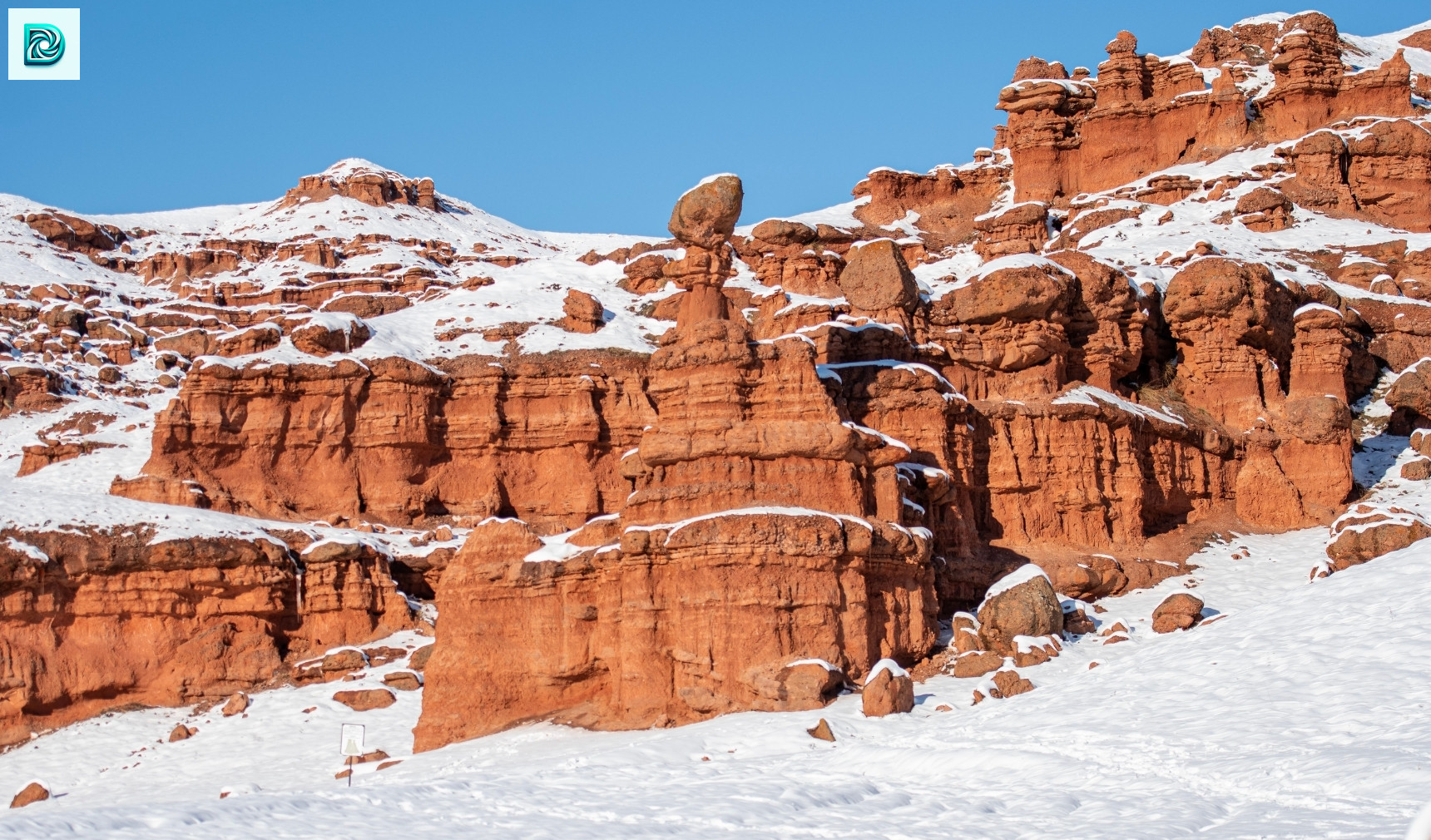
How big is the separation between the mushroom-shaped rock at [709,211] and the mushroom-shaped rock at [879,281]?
7.34 m

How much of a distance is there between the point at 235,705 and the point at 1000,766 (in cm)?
2077

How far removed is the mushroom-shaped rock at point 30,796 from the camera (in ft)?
98.7

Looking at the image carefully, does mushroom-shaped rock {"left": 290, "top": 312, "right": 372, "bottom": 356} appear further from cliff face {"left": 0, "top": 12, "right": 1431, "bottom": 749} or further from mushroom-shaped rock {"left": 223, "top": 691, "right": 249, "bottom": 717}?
mushroom-shaped rock {"left": 223, "top": 691, "right": 249, "bottom": 717}

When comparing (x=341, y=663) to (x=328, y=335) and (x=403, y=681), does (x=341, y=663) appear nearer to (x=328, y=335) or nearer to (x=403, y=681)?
(x=403, y=681)

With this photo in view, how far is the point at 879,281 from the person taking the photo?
40656 millimetres

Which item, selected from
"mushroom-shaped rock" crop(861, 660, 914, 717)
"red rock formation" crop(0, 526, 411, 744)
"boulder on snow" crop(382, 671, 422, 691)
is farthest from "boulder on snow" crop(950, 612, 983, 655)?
"red rock formation" crop(0, 526, 411, 744)

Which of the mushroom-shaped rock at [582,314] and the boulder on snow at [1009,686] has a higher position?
the mushroom-shaped rock at [582,314]

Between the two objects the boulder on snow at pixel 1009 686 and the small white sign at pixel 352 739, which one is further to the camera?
the small white sign at pixel 352 739

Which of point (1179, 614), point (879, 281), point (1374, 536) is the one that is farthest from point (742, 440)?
point (1374, 536)

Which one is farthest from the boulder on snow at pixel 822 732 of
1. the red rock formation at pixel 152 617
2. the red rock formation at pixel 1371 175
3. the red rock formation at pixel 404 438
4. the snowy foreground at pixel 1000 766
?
the red rock formation at pixel 1371 175

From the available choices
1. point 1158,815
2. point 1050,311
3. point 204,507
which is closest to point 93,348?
point 204,507

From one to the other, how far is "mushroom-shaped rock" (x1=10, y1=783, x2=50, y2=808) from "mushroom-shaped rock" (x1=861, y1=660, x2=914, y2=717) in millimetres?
16900

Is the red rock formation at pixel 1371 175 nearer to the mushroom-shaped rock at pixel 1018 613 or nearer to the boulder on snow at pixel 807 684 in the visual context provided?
the mushroom-shaped rock at pixel 1018 613

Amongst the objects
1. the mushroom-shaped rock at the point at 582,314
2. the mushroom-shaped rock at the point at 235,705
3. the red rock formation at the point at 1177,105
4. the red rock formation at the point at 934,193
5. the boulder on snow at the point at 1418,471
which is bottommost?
the mushroom-shaped rock at the point at 235,705
